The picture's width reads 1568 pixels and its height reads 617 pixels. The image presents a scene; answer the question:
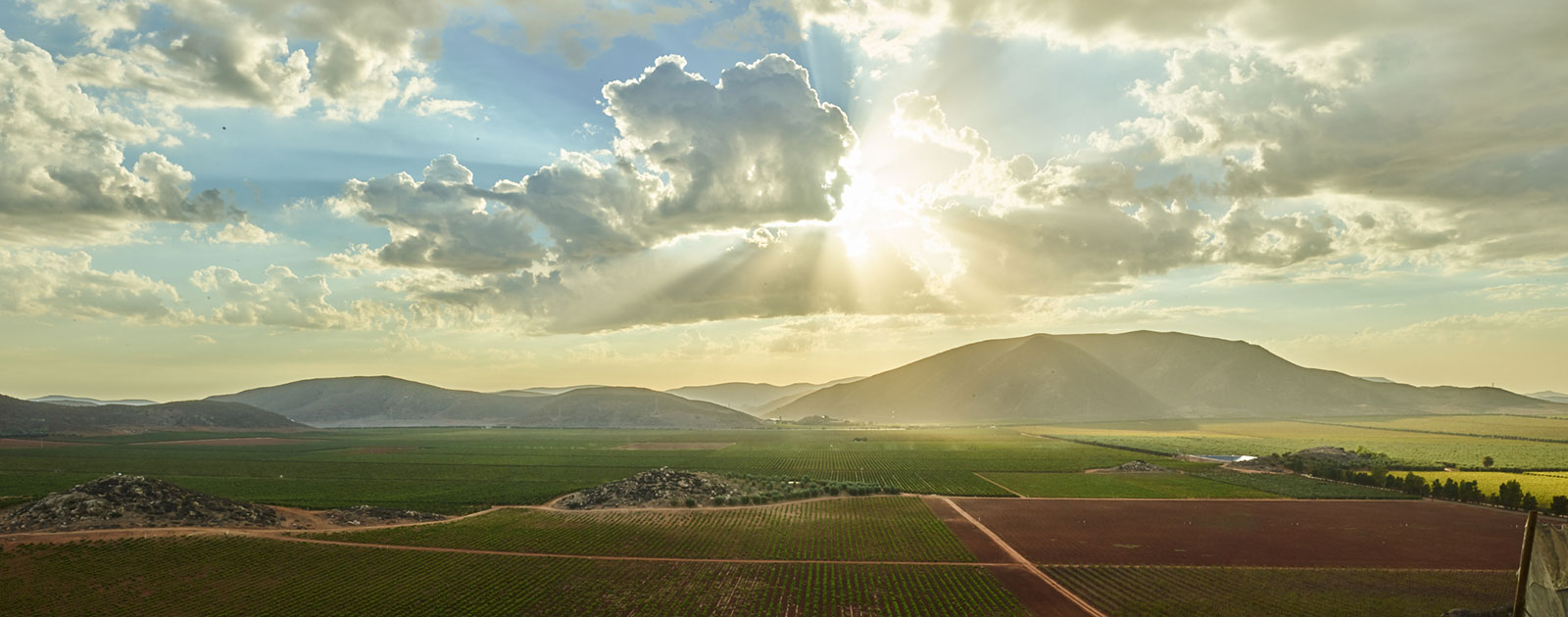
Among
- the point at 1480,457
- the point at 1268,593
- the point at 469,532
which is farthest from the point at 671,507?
the point at 1480,457

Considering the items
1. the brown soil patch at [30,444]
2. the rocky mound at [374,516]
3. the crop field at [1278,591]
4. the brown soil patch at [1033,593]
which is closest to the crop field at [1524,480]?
the crop field at [1278,591]

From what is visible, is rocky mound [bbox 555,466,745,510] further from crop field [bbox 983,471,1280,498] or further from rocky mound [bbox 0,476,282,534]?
crop field [bbox 983,471,1280,498]

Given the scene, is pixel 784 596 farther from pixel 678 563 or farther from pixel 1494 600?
pixel 1494 600

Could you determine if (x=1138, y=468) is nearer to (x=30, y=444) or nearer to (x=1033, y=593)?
(x=1033, y=593)

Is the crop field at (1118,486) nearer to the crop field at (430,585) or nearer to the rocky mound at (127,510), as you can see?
the crop field at (430,585)

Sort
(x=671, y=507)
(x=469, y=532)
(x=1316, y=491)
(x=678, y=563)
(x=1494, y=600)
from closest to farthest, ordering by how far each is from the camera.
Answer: (x=1494, y=600), (x=678, y=563), (x=469, y=532), (x=671, y=507), (x=1316, y=491)

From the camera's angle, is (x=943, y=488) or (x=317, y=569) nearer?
(x=317, y=569)
